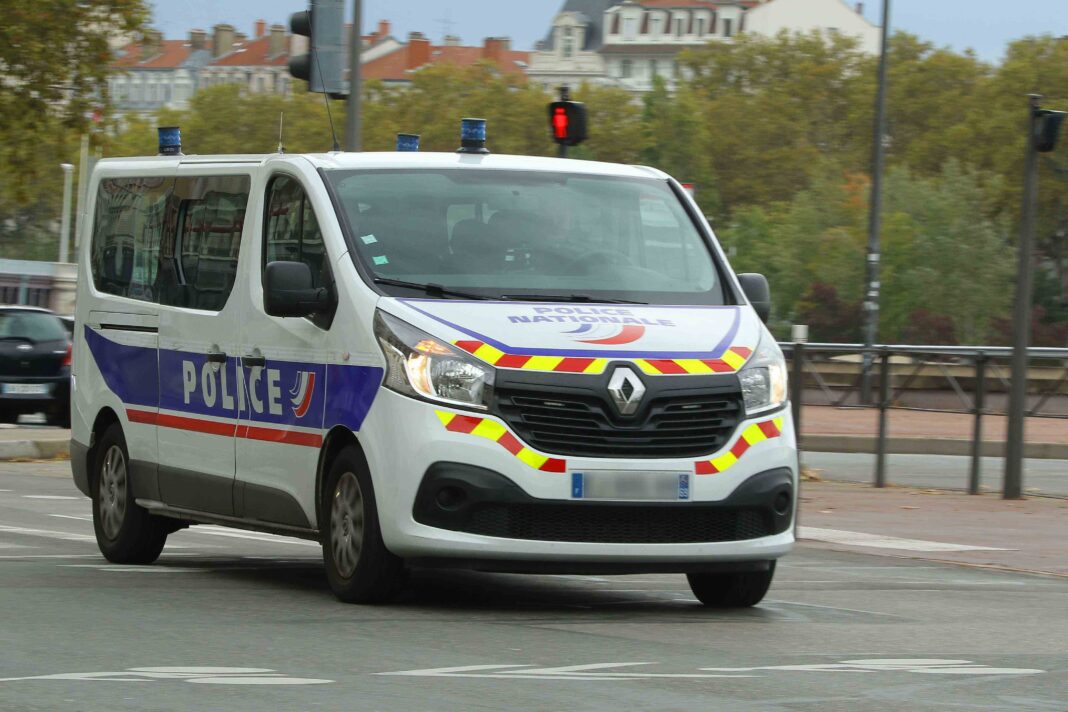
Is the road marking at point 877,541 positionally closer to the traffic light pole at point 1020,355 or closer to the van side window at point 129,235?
the traffic light pole at point 1020,355

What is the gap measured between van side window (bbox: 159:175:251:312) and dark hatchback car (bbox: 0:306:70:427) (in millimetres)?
16487

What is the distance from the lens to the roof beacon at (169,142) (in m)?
11.5

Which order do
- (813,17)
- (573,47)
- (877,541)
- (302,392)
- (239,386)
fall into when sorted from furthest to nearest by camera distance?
(573,47)
(813,17)
(877,541)
(239,386)
(302,392)

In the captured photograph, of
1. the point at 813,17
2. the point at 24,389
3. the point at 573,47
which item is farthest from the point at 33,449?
the point at 573,47

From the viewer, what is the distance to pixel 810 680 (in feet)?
23.3

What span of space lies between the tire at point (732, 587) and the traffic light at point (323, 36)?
391 inches

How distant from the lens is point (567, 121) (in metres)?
18.4

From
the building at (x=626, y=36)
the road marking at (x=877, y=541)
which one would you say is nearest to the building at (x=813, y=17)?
the building at (x=626, y=36)

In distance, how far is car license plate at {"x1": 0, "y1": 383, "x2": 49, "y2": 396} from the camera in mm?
26828

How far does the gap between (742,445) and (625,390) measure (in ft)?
1.97

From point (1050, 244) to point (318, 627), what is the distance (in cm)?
8388

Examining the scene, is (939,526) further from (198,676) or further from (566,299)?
(198,676)

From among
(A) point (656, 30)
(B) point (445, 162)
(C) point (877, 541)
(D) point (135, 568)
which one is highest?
(A) point (656, 30)

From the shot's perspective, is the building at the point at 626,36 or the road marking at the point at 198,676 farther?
the building at the point at 626,36
